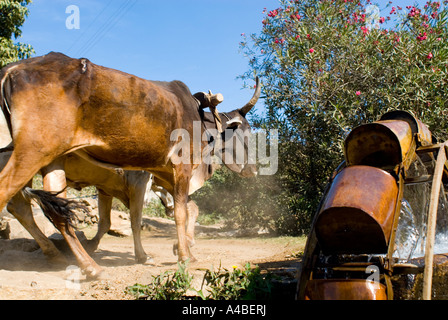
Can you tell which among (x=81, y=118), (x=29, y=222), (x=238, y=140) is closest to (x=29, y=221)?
(x=29, y=222)

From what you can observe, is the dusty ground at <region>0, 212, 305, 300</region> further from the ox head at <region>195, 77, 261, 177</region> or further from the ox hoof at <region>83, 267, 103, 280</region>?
the ox head at <region>195, 77, 261, 177</region>

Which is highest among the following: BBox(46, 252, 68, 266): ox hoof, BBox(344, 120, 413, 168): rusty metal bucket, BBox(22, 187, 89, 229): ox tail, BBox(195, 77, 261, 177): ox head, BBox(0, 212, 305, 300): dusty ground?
BBox(195, 77, 261, 177): ox head

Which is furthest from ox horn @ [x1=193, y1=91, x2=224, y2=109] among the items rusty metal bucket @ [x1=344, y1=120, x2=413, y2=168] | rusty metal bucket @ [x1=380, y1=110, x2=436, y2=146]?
rusty metal bucket @ [x1=344, y1=120, x2=413, y2=168]

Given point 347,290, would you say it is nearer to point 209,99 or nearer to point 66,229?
point 66,229

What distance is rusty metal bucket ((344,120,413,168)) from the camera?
118 inches

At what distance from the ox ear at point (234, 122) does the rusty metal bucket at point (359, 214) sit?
439 cm

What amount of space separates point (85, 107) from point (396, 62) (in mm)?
5329

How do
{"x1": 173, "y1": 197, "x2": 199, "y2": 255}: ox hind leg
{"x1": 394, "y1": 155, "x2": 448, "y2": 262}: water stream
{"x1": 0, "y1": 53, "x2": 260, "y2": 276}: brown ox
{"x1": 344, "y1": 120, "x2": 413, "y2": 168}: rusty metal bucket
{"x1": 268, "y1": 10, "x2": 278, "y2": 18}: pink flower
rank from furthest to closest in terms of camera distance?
{"x1": 268, "y1": 10, "x2": 278, "y2": 18}: pink flower < {"x1": 173, "y1": 197, "x2": 199, "y2": 255}: ox hind leg < {"x1": 0, "y1": 53, "x2": 260, "y2": 276}: brown ox < {"x1": 394, "y1": 155, "x2": 448, "y2": 262}: water stream < {"x1": 344, "y1": 120, "x2": 413, "y2": 168}: rusty metal bucket

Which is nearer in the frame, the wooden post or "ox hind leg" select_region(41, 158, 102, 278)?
the wooden post

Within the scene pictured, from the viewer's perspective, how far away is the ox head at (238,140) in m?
7.34

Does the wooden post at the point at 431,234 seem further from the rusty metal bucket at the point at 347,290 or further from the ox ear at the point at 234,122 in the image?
the ox ear at the point at 234,122

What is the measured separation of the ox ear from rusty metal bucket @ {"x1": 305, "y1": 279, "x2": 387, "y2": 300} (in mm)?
4746

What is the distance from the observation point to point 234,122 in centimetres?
724

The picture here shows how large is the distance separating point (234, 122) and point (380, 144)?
424cm
